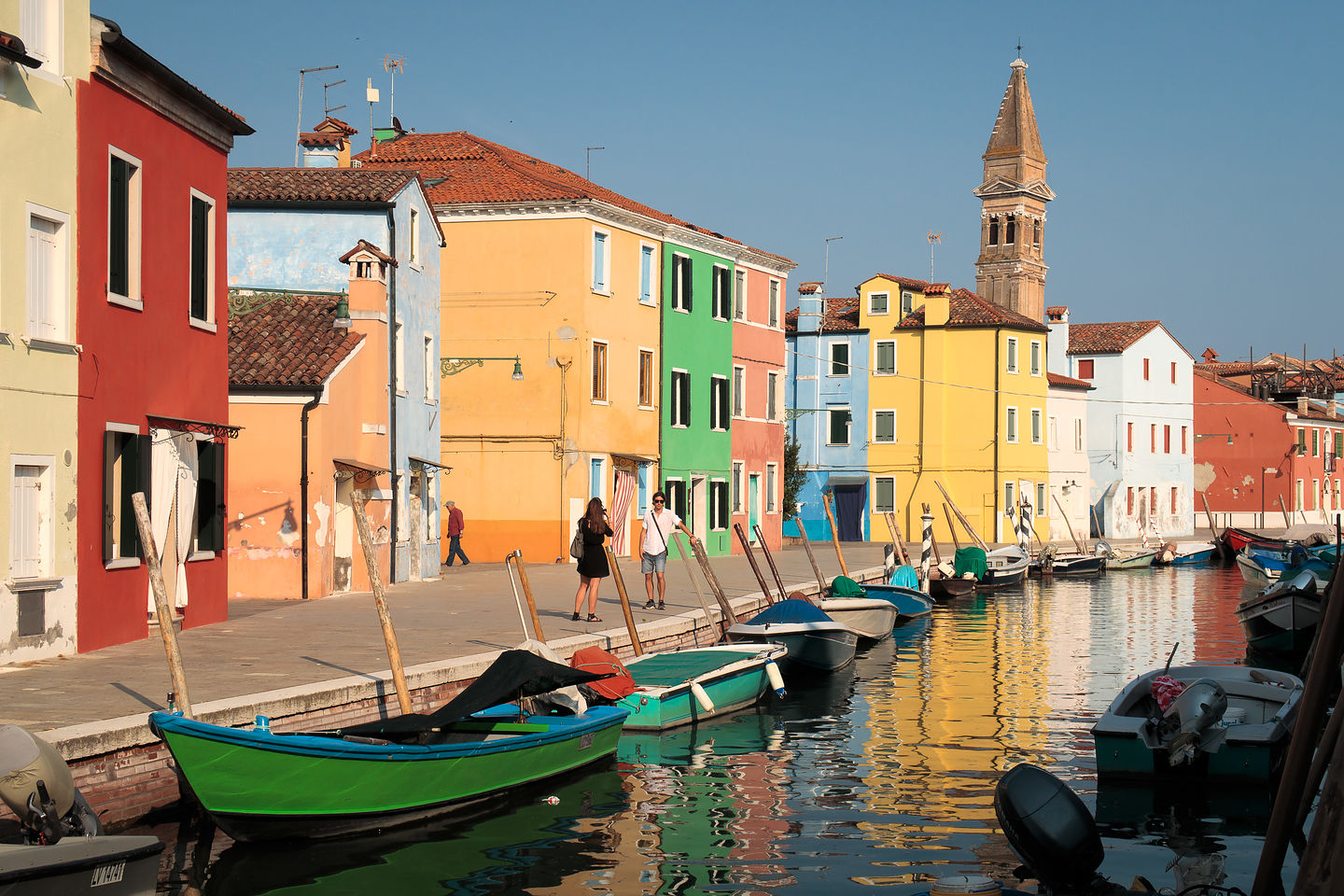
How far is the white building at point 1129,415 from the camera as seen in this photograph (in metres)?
65.4

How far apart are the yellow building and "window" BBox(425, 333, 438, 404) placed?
29.2 metres

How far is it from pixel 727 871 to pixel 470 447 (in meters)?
26.5

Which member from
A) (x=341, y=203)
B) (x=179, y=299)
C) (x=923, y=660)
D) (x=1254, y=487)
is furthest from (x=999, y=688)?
(x=1254, y=487)

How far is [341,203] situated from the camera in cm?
2708

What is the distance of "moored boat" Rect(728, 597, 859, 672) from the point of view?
19.8m

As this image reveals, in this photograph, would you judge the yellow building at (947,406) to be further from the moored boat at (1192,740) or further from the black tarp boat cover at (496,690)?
the black tarp boat cover at (496,690)

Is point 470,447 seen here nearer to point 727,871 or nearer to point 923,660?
point 923,660

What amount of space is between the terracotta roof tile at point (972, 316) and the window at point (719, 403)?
16.1m

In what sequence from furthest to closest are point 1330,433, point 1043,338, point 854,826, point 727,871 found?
1. point 1330,433
2. point 1043,338
3. point 854,826
4. point 727,871

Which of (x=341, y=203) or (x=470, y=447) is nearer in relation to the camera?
(x=341, y=203)

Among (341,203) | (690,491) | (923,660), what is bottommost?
(923,660)

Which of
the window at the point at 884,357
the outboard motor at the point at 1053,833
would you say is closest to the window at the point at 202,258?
the outboard motor at the point at 1053,833

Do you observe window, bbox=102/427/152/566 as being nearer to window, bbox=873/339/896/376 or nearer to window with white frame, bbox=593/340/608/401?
window with white frame, bbox=593/340/608/401

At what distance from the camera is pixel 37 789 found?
8227mm
